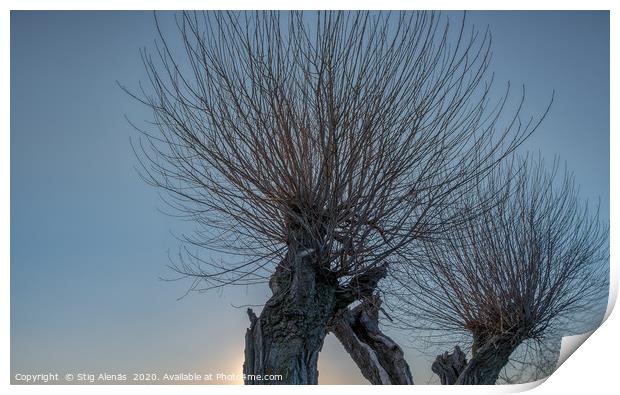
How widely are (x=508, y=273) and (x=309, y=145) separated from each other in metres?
2.19

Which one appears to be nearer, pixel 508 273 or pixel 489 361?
pixel 489 361

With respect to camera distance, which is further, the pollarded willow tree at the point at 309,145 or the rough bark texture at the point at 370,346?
the rough bark texture at the point at 370,346

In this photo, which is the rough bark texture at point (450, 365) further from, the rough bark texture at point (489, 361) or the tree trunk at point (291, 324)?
the tree trunk at point (291, 324)

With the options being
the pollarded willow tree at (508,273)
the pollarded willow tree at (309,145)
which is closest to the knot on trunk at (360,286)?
the pollarded willow tree at (309,145)

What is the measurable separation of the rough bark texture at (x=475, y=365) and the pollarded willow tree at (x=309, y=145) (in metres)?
0.86

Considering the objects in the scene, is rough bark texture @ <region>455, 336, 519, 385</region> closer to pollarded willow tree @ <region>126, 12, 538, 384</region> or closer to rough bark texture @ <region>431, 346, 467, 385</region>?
rough bark texture @ <region>431, 346, 467, 385</region>

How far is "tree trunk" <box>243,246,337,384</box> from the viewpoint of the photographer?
3.95 metres

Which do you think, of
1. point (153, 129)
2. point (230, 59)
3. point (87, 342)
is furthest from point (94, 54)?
point (87, 342)

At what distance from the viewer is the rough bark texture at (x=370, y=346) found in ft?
14.8

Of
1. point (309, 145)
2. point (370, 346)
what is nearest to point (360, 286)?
point (370, 346)

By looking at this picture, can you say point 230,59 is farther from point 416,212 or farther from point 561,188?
point 561,188

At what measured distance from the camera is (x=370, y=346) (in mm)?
4766

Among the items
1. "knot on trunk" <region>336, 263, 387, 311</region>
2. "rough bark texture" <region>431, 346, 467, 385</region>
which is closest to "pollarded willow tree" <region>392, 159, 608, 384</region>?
"rough bark texture" <region>431, 346, 467, 385</region>
